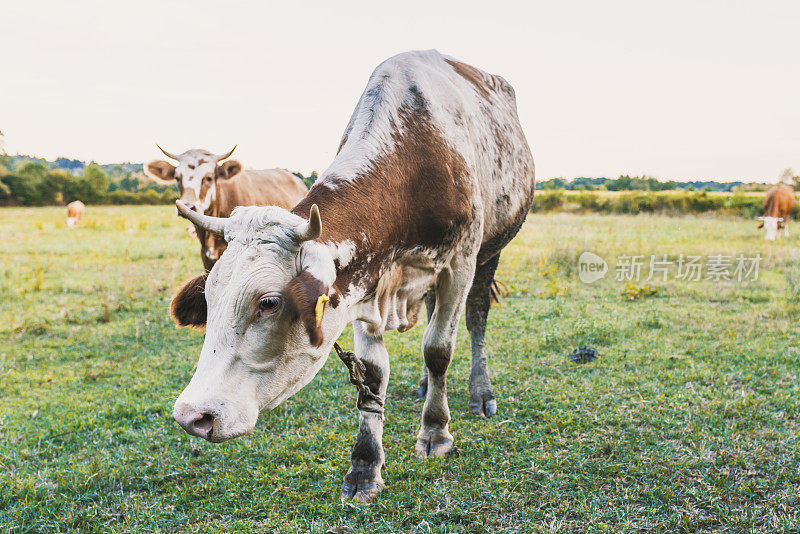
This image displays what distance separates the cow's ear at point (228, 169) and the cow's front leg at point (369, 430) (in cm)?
446

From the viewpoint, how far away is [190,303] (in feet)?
8.64

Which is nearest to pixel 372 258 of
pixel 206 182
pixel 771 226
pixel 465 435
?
pixel 465 435

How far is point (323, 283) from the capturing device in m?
2.31

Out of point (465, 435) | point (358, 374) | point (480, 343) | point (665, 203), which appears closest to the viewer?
point (358, 374)

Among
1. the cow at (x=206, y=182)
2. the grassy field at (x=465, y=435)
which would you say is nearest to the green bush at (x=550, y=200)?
the grassy field at (x=465, y=435)

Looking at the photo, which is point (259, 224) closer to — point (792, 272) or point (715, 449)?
point (715, 449)

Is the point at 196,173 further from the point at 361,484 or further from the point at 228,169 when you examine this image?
the point at 361,484

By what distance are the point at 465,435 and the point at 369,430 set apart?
3.19ft

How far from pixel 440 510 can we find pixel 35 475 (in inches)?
104

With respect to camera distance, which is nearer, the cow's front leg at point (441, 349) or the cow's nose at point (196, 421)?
the cow's nose at point (196, 421)

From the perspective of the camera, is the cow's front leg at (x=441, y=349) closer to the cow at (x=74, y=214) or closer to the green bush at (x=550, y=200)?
the cow at (x=74, y=214)

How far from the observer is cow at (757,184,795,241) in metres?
17.0

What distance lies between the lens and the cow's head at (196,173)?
272 inches

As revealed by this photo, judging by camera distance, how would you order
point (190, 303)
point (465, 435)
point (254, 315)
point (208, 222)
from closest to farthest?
point (254, 315) → point (208, 222) → point (190, 303) → point (465, 435)
